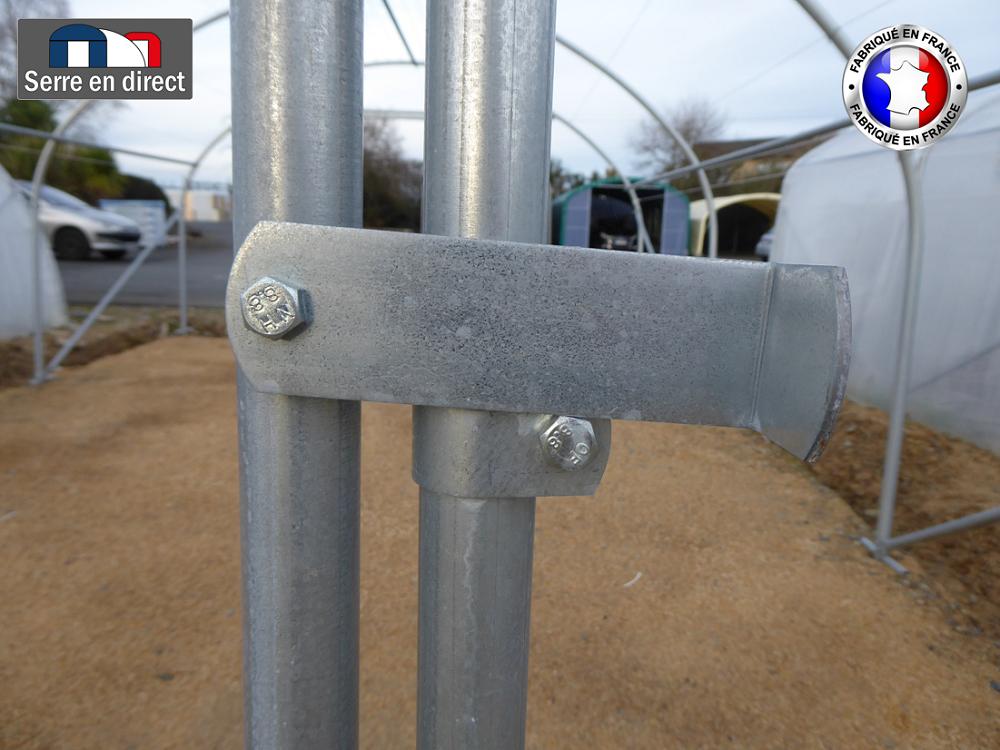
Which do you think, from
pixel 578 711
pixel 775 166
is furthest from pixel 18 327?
pixel 775 166

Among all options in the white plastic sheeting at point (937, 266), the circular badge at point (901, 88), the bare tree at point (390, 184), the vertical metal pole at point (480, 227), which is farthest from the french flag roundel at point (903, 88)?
the bare tree at point (390, 184)

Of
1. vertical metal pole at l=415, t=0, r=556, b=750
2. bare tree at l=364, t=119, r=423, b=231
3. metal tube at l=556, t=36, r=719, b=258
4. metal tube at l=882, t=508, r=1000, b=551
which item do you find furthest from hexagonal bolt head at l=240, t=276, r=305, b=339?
bare tree at l=364, t=119, r=423, b=231

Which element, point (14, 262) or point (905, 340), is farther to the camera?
point (14, 262)

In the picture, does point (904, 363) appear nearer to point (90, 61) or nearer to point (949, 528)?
point (949, 528)

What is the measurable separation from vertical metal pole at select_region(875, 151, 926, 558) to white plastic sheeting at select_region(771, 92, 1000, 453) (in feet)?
2.64

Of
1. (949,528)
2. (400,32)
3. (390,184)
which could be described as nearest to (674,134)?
(400,32)

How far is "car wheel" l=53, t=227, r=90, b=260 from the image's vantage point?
10234 millimetres

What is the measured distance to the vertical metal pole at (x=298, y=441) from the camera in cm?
41

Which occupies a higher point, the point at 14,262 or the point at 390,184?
the point at 390,184

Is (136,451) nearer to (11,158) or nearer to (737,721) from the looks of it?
(737,721)

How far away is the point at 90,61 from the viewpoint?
4.01 metres

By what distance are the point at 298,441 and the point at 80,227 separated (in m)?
11.8

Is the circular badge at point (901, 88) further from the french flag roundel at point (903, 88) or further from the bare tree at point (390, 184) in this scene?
the bare tree at point (390, 184)

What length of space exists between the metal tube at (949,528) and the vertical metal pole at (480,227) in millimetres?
2438
